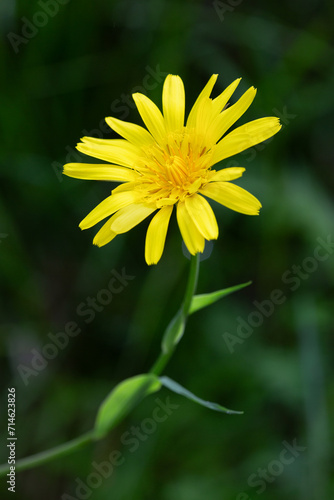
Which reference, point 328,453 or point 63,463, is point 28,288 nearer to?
point 63,463

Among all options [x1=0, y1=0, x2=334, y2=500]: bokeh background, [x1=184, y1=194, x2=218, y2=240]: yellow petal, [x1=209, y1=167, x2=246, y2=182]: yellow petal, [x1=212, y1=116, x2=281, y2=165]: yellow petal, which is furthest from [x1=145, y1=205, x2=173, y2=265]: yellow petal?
[x1=0, y1=0, x2=334, y2=500]: bokeh background

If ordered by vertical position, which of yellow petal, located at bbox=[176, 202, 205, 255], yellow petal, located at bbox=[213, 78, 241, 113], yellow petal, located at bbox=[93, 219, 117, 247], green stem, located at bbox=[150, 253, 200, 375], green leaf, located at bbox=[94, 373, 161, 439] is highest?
yellow petal, located at bbox=[213, 78, 241, 113]

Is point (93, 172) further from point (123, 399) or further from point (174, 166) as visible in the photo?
point (123, 399)

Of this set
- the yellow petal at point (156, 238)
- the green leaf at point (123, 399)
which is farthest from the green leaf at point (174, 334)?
the yellow petal at point (156, 238)

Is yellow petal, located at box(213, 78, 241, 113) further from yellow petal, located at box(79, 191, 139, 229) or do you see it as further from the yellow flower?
yellow petal, located at box(79, 191, 139, 229)

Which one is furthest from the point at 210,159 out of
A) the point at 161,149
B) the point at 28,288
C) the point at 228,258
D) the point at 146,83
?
the point at 28,288

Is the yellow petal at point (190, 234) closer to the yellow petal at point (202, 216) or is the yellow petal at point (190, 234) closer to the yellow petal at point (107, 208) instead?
the yellow petal at point (202, 216)

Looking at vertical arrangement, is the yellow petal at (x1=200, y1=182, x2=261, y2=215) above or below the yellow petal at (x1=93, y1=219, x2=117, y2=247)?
below

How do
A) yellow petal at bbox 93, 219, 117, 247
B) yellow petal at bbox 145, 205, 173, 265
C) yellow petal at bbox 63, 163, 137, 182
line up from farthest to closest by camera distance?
yellow petal at bbox 63, 163, 137, 182, yellow petal at bbox 93, 219, 117, 247, yellow petal at bbox 145, 205, 173, 265
